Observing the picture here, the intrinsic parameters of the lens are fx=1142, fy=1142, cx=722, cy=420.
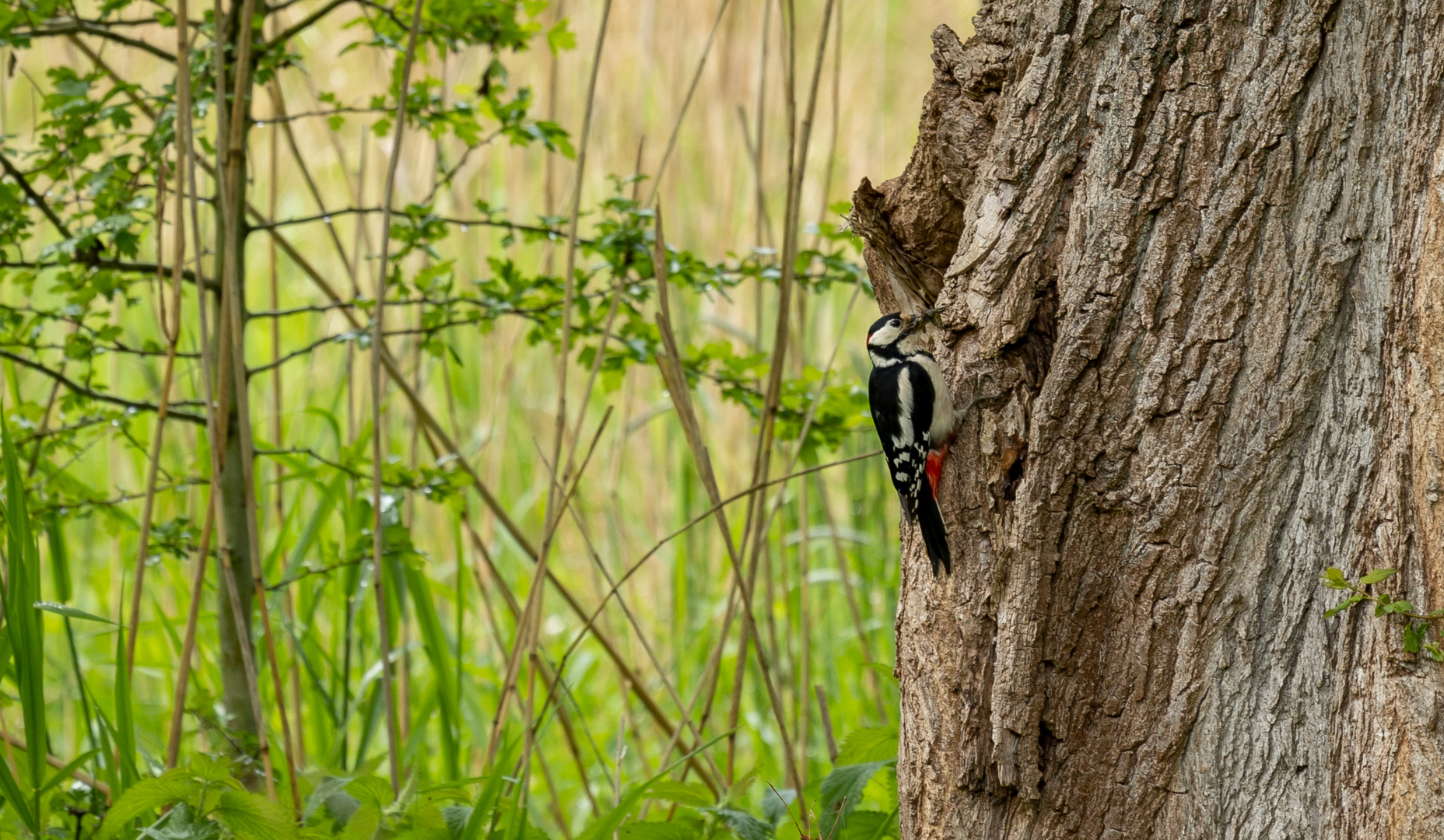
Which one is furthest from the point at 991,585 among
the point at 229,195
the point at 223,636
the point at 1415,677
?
the point at 223,636

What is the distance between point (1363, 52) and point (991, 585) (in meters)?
0.93

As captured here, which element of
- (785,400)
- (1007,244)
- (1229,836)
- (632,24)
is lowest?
(1229,836)

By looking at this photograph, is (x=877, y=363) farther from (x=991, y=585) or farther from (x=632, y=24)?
(x=632, y=24)

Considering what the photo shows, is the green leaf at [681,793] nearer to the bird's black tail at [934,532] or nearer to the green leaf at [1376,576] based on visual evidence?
the bird's black tail at [934,532]

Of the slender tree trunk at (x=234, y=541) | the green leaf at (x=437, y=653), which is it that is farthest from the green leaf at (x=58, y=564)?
the green leaf at (x=437, y=653)

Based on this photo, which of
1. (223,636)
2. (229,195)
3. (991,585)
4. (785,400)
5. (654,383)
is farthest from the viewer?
(654,383)

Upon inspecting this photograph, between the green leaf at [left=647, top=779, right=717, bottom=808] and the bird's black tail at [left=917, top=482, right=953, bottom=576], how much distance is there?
0.58 m

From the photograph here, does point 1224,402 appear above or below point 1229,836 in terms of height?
above

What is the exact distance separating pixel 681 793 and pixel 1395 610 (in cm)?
114

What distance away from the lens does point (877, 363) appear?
2.65m

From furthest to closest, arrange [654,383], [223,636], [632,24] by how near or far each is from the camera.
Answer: [654,383]
[632,24]
[223,636]

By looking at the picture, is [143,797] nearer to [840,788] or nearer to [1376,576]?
[840,788]

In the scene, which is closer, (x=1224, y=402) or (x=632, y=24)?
(x=1224, y=402)

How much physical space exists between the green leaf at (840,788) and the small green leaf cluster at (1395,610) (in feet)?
2.75
